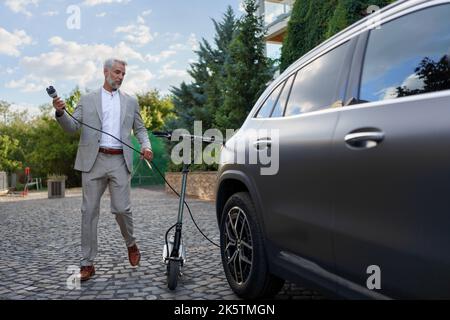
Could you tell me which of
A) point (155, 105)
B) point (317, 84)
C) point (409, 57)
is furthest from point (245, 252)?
point (155, 105)

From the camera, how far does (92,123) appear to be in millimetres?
4320

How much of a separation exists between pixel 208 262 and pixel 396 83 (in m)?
3.41

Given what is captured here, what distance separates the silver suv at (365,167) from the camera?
5.59ft

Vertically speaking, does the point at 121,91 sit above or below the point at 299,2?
below

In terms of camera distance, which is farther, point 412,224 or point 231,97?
point 231,97

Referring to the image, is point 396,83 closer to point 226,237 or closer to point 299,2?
point 226,237

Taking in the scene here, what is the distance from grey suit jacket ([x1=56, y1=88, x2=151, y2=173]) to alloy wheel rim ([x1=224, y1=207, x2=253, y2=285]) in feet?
4.53

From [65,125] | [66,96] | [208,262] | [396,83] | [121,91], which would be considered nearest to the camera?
[396,83]

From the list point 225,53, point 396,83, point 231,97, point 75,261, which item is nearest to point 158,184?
point 225,53

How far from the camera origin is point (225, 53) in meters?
20.5

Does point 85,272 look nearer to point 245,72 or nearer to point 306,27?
point 306,27

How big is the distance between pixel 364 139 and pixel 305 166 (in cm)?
48

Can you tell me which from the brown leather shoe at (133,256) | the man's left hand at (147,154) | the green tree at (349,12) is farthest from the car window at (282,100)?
the green tree at (349,12)

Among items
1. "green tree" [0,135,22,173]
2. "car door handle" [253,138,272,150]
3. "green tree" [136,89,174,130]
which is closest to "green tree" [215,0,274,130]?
"car door handle" [253,138,272,150]
